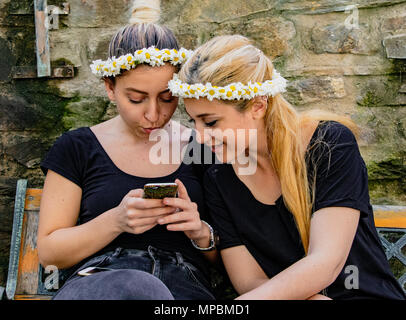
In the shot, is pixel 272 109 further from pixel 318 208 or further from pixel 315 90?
pixel 315 90

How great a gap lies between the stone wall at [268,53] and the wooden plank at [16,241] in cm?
30

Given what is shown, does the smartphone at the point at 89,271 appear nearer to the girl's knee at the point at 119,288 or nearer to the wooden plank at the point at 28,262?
the girl's knee at the point at 119,288

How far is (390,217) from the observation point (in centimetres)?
246

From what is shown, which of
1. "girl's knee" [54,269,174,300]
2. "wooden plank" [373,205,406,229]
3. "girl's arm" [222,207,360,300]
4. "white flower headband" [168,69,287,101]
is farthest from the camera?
"wooden plank" [373,205,406,229]

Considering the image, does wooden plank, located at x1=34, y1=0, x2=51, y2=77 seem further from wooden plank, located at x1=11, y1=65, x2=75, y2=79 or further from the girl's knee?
the girl's knee

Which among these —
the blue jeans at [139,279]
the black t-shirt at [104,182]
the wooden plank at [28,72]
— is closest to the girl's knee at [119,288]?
the blue jeans at [139,279]

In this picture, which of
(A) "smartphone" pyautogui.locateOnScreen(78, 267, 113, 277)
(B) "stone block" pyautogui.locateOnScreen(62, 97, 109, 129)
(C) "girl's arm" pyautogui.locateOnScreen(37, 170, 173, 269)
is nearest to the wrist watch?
(C) "girl's arm" pyautogui.locateOnScreen(37, 170, 173, 269)

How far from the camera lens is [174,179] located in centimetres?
229

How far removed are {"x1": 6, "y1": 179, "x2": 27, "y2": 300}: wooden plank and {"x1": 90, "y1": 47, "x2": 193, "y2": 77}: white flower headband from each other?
0.85 meters

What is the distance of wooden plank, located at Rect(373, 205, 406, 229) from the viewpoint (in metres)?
2.44

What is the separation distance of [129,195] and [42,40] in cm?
125

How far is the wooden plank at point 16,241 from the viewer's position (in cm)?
249
